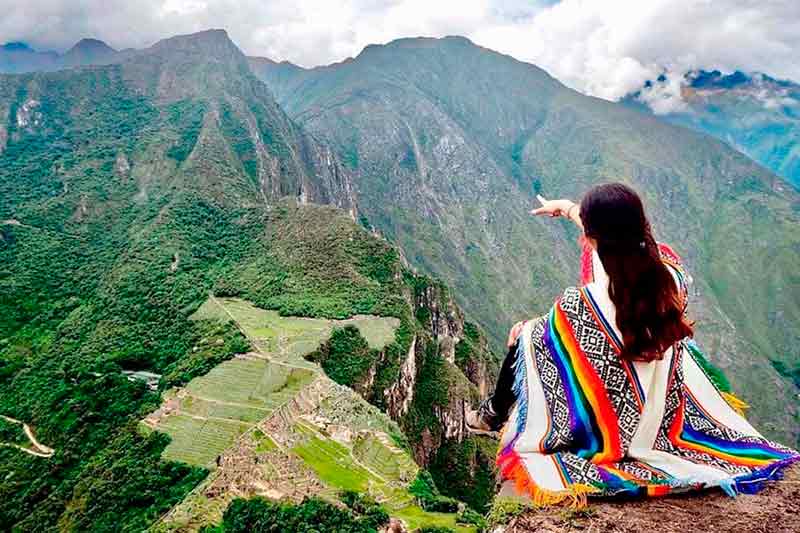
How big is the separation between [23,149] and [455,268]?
4017 inches

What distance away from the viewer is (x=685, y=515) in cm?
393

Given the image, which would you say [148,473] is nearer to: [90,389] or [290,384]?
[290,384]

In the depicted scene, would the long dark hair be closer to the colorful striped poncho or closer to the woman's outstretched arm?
the colorful striped poncho

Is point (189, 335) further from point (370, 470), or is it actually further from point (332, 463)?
point (370, 470)

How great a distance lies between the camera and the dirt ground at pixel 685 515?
380 cm

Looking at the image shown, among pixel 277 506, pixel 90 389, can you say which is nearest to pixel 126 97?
pixel 90 389

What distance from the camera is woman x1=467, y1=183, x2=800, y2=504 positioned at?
4145 millimetres

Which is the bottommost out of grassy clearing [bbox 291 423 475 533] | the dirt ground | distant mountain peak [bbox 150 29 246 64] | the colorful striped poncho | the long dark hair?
grassy clearing [bbox 291 423 475 533]

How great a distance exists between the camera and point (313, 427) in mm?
34531

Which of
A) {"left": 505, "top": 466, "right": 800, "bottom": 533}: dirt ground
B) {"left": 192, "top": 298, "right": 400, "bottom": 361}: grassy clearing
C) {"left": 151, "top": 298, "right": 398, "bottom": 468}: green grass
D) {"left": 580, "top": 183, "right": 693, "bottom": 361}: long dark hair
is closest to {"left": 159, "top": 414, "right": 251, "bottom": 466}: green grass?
{"left": 151, "top": 298, "right": 398, "bottom": 468}: green grass

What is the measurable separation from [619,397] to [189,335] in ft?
160

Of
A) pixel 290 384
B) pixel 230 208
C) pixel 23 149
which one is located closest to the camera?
pixel 290 384

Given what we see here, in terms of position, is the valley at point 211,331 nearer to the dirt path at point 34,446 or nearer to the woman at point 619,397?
the dirt path at point 34,446

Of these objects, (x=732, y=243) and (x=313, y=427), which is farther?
(x=732, y=243)
